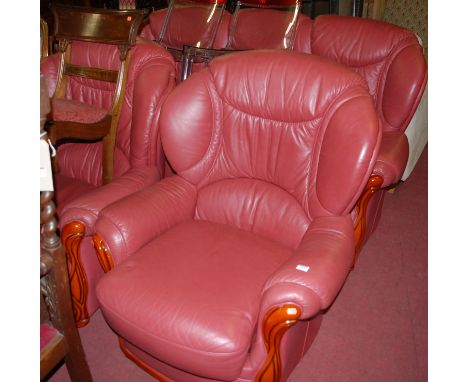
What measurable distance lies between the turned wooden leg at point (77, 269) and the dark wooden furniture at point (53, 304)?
43 centimetres

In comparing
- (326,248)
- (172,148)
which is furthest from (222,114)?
(326,248)

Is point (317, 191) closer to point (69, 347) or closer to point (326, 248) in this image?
point (326, 248)

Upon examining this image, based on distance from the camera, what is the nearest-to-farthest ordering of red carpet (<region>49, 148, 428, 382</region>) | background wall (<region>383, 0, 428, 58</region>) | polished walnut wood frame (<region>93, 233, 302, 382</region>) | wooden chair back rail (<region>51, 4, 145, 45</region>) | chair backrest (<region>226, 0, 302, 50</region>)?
polished walnut wood frame (<region>93, 233, 302, 382</region>) < red carpet (<region>49, 148, 428, 382</region>) < wooden chair back rail (<region>51, 4, 145, 45</region>) < chair backrest (<region>226, 0, 302, 50</region>) < background wall (<region>383, 0, 428, 58</region>)

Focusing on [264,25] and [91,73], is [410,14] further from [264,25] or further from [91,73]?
[91,73]

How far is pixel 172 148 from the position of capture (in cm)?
171

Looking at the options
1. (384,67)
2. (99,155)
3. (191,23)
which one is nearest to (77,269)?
(99,155)

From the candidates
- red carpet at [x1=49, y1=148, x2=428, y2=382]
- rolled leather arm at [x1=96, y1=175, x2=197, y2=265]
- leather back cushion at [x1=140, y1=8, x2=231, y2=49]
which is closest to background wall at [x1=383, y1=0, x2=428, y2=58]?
leather back cushion at [x1=140, y1=8, x2=231, y2=49]

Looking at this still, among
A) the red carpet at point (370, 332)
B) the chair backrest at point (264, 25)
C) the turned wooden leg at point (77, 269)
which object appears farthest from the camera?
the chair backrest at point (264, 25)

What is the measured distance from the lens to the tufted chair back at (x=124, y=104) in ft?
6.02

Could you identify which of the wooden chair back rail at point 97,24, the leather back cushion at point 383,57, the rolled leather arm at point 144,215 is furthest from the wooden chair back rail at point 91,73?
the leather back cushion at point 383,57

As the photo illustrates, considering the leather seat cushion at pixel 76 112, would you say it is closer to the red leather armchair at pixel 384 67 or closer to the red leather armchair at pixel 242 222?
the red leather armchair at pixel 242 222

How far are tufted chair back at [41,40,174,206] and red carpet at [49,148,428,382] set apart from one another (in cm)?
72

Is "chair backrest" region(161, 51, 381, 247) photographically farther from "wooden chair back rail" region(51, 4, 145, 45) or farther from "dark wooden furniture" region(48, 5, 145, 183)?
"wooden chair back rail" region(51, 4, 145, 45)

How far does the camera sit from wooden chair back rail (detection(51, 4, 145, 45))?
1940 millimetres
